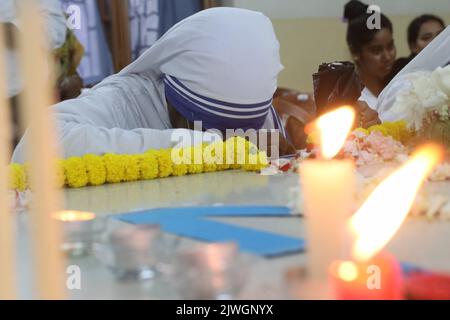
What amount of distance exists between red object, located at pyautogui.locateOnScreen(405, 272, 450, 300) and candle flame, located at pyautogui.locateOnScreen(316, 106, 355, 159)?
0.15 metres

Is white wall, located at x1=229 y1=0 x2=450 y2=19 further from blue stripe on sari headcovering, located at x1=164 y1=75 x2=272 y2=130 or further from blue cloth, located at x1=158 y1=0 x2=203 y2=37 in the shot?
blue stripe on sari headcovering, located at x1=164 y1=75 x2=272 y2=130

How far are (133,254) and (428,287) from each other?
0.30 metres

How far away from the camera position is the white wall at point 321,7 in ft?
14.9

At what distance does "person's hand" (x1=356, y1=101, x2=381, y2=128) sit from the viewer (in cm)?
204

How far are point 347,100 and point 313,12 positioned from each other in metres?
2.80

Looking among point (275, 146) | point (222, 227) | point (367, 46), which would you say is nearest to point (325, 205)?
point (222, 227)

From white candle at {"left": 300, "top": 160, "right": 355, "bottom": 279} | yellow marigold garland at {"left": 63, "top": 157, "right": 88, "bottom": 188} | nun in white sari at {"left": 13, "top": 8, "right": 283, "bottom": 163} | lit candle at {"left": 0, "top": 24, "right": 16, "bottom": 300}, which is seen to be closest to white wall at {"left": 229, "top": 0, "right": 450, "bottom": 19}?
nun in white sari at {"left": 13, "top": 8, "right": 283, "bottom": 163}

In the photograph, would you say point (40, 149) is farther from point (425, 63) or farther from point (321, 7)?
point (321, 7)

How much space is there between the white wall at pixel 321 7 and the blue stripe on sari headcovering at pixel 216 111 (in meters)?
2.56

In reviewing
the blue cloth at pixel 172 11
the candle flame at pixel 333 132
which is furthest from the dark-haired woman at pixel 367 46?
the candle flame at pixel 333 132

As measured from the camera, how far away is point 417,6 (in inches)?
190

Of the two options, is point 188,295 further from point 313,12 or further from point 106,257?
point 313,12

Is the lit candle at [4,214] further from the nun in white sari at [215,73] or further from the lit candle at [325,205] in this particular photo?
the nun in white sari at [215,73]
